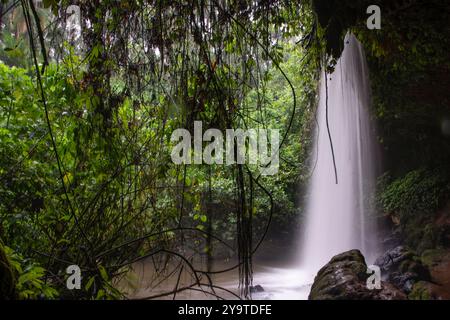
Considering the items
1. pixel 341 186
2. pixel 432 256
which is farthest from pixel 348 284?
pixel 341 186

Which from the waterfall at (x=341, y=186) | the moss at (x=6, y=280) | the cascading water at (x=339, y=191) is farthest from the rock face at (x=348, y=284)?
the moss at (x=6, y=280)

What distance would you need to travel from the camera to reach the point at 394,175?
9.77m

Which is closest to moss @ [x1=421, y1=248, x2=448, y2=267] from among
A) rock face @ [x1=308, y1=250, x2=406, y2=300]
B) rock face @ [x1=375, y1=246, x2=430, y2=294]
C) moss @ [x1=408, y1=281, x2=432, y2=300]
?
rock face @ [x1=375, y1=246, x2=430, y2=294]

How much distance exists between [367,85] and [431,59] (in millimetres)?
1816

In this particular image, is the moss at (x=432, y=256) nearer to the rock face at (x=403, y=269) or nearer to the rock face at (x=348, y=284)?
the rock face at (x=403, y=269)

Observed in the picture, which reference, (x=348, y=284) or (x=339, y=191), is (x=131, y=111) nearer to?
(x=348, y=284)

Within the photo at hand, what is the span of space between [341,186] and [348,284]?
598cm

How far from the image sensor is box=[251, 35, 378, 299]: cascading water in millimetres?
8891

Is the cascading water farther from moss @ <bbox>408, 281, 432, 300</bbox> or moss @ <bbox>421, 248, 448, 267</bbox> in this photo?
moss @ <bbox>408, 281, 432, 300</bbox>

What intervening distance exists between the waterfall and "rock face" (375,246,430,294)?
2.14 m

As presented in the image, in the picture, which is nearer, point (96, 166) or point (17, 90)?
point (96, 166)
